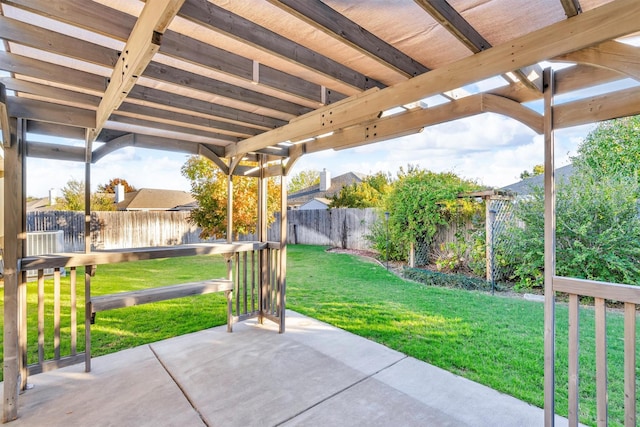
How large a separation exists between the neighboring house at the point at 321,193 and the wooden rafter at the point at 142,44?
1434cm

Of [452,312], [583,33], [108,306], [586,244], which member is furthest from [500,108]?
[586,244]

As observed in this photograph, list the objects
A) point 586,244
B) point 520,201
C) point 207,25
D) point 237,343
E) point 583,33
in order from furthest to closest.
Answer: point 520,201
point 586,244
point 237,343
point 207,25
point 583,33

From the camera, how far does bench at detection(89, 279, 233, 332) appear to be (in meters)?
2.83

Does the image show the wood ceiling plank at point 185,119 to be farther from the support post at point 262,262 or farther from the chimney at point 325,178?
the chimney at point 325,178

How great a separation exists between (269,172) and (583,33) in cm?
318

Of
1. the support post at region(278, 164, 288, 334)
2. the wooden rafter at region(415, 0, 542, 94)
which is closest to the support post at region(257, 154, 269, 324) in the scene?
the support post at region(278, 164, 288, 334)

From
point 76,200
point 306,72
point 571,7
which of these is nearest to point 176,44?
point 306,72

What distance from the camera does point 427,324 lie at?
3828 millimetres

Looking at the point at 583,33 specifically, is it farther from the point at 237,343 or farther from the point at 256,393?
the point at 237,343

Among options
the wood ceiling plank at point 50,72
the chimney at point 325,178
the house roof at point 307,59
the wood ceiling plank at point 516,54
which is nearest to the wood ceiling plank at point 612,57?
the house roof at point 307,59

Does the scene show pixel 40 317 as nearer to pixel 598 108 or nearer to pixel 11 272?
pixel 11 272

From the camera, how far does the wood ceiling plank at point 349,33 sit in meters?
1.33

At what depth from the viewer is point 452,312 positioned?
4.28 m

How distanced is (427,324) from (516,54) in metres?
3.20
